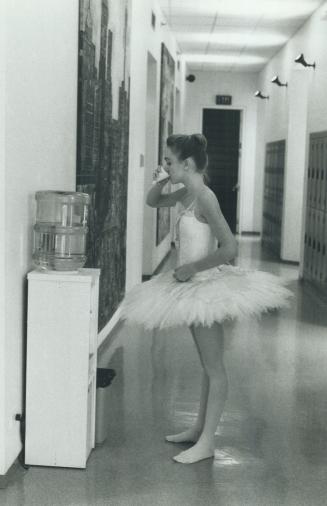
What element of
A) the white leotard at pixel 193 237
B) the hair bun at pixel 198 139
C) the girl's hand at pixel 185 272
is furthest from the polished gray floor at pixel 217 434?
the hair bun at pixel 198 139

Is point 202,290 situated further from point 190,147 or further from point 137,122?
point 137,122

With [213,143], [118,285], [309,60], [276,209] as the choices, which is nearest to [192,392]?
[118,285]

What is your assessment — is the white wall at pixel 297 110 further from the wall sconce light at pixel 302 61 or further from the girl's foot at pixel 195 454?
the girl's foot at pixel 195 454

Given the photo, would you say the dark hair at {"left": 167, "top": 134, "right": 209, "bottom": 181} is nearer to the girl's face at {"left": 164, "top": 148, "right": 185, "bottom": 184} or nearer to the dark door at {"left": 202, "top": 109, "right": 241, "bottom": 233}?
the girl's face at {"left": 164, "top": 148, "right": 185, "bottom": 184}

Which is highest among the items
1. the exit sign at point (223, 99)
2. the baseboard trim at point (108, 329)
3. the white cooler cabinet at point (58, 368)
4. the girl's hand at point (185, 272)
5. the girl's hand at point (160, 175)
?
the exit sign at point (223, 99)

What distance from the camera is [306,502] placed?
11.4 feet

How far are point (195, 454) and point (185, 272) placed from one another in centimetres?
96

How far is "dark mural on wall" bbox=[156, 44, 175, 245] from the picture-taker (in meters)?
10.5

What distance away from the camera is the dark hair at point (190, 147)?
3.86 metres

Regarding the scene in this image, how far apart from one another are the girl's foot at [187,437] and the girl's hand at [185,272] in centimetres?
A: 91

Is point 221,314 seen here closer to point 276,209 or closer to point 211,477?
point 211,477

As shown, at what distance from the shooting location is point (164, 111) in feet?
36.2

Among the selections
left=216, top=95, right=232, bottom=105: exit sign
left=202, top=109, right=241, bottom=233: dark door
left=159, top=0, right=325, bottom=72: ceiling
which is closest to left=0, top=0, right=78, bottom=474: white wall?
left=159, top=0, right=325, bottom=72: ceiling

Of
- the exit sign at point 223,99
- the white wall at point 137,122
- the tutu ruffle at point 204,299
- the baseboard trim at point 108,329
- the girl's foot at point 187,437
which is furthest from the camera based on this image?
the exit sign at point 223,99
